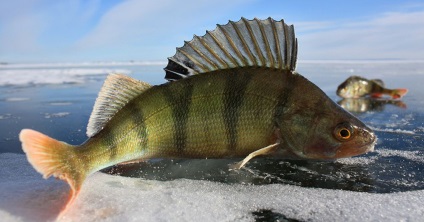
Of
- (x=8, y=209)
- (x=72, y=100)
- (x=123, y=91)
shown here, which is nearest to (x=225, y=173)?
(x=123, y=91)

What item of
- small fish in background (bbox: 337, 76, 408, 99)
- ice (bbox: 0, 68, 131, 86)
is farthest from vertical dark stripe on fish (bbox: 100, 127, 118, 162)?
ice (bbox: 0, 68, 131, 86)

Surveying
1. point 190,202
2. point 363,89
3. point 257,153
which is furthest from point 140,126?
point 363,89

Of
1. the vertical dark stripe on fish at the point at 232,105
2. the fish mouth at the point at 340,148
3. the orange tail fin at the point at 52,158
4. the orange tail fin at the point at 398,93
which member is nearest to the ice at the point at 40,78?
the orange tail fin at the point at 398,93

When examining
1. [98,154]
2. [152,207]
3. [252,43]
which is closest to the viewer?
[152,207]

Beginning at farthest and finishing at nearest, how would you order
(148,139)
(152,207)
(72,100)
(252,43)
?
(72,100) → (252,43) → (148,139) → (152,207)

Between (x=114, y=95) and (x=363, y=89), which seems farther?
(x=363, y=89)

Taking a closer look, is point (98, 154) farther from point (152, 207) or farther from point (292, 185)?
point (292, 185)

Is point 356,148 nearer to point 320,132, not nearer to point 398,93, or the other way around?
point 320,132
